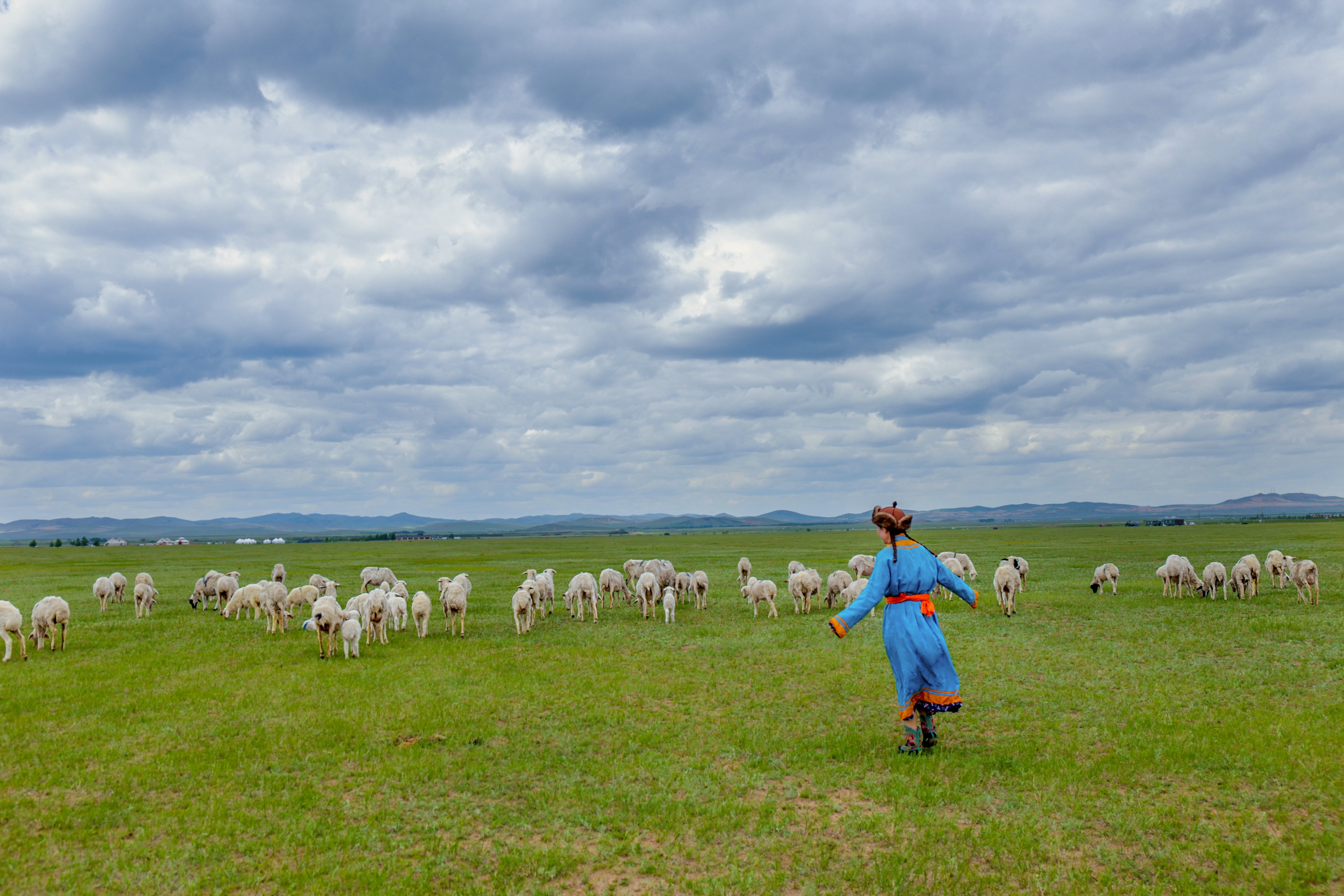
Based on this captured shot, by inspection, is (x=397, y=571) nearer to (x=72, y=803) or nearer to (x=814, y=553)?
(x=814, y=553)

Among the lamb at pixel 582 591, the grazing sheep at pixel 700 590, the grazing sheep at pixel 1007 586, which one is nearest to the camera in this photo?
the grazing sheep at pixel 1007 586

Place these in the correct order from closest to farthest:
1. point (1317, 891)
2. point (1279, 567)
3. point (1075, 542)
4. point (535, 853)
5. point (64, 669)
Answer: point (1317, 891) → point (535, 853) → point (64, 669) → point (1279, 567) → point (1075, 542)

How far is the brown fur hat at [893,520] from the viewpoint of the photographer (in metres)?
10.8

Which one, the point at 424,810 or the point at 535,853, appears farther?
the point at 424,810

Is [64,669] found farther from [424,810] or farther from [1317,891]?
[1317,891]

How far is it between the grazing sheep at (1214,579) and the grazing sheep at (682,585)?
2144 cm

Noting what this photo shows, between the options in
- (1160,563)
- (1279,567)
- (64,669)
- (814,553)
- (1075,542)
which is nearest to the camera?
(64,669)

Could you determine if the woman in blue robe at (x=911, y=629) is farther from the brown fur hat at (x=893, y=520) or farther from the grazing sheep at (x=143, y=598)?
the grazing sheep at (x=143, y=598)

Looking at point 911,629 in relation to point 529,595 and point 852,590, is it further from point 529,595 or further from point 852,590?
point 852,590

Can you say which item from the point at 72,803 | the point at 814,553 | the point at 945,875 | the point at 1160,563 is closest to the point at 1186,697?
the point at 945,875

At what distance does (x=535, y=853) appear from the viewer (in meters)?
7.51

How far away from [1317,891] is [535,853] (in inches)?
306

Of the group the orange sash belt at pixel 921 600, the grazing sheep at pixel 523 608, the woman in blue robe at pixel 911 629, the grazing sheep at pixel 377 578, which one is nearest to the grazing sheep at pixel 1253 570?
the woman in blue robe at pixel 911 629

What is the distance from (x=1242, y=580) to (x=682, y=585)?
904 inches
